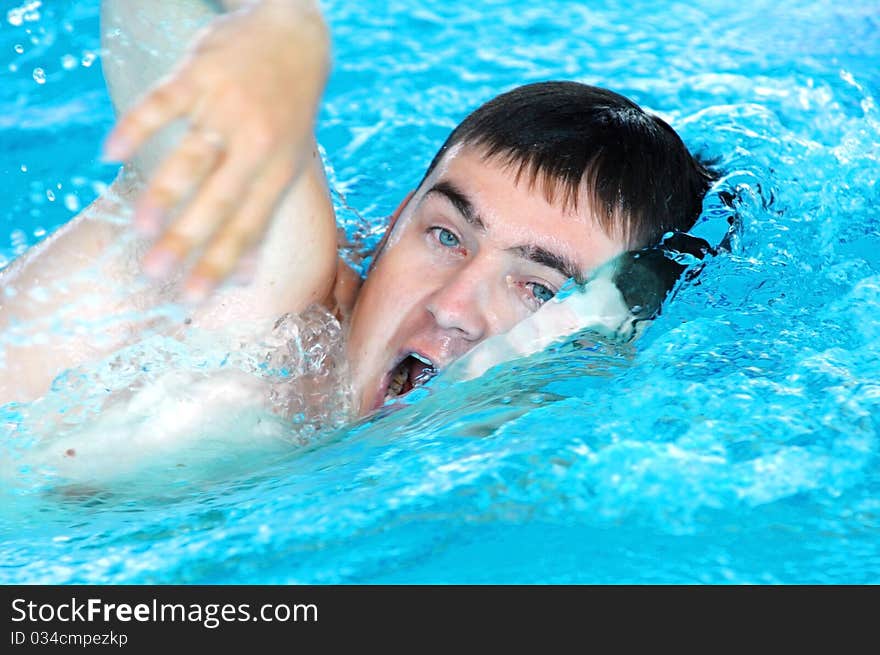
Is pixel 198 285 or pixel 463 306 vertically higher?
pixel 463 306

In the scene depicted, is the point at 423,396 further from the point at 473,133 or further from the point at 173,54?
the point at 173,54

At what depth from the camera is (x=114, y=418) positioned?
5.34 feet

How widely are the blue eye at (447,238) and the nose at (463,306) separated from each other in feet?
0.27

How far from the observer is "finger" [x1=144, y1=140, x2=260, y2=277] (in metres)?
0.83

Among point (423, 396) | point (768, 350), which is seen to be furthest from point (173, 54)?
point (768, 350)

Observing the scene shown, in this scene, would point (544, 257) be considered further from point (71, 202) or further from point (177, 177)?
point (71, 202)

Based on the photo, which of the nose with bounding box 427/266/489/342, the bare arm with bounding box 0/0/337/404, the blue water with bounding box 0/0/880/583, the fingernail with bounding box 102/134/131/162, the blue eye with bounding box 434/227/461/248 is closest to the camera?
the fingernail with bounding box 102/134/131/162

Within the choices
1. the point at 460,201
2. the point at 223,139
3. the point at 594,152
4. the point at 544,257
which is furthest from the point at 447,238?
the point at 223,139

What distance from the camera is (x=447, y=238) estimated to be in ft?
6.06

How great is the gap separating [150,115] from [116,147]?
0.04 m

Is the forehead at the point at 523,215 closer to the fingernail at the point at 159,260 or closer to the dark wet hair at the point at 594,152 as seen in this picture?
the dark wet hair at the point at 594,152

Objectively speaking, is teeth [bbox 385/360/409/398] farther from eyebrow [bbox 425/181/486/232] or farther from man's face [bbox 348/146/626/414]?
eyebrow [bbox 425/181/486/232]

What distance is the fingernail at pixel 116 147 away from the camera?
31.9 inches

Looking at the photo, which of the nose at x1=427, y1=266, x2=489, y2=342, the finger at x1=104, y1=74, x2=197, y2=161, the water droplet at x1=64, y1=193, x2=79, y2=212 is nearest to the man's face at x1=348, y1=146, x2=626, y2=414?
the nose at x1=427, y1=266, x2=489, y2=342
